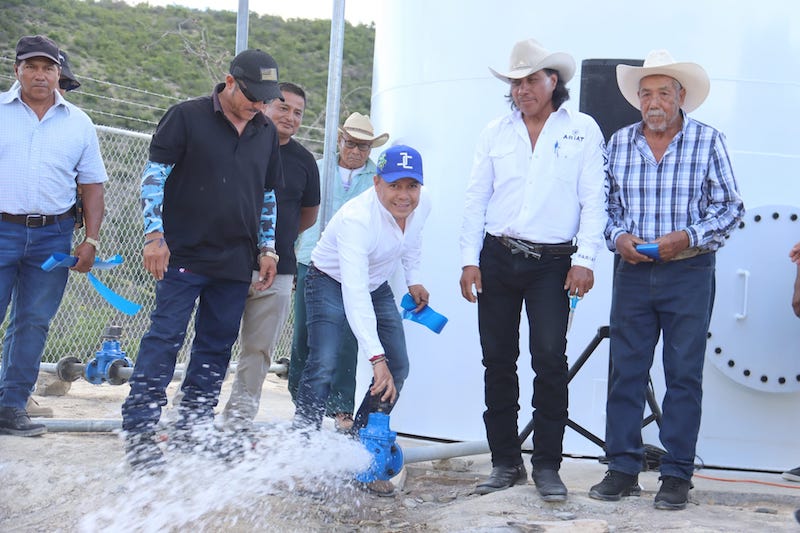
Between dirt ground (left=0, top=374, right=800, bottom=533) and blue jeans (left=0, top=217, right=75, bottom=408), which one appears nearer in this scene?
dirt ground (left=0, top=374, right=800, bottom=533)

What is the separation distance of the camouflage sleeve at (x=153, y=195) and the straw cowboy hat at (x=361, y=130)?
2143 millimetres

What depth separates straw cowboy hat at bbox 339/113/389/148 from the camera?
7.11 metres

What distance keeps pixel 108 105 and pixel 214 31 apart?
41.0 ft

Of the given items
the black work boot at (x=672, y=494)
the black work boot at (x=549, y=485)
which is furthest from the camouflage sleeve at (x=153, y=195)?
the black work boot at (x=672, y=494)

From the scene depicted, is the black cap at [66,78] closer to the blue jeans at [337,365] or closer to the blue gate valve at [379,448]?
the blue jeans at [337,365]

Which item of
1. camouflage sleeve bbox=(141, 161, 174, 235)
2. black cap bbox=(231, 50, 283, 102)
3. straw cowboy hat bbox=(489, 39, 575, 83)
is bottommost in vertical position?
camouflage sleeve bbox=(141, 161, 174, 235)

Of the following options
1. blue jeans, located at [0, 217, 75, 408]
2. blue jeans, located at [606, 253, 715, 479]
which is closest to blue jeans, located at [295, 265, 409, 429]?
blue jeans, located at [606, 253, 715, 479]

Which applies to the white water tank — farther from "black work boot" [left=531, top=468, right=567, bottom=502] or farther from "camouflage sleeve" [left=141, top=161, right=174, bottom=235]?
"camouflage sleeve" [left=141, top=161, right=174, bottom=235]

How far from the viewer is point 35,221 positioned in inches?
231

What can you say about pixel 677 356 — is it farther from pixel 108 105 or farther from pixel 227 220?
pixel 108 105

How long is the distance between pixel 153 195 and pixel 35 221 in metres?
1.14

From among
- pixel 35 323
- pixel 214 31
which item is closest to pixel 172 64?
pixel 214 31

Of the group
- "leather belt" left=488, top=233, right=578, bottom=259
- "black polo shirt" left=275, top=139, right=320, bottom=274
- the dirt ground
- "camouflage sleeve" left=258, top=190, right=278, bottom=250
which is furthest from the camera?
"black polo shirt" left=275, top=139, right=320, bottom=274

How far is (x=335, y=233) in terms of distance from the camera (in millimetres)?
5500
